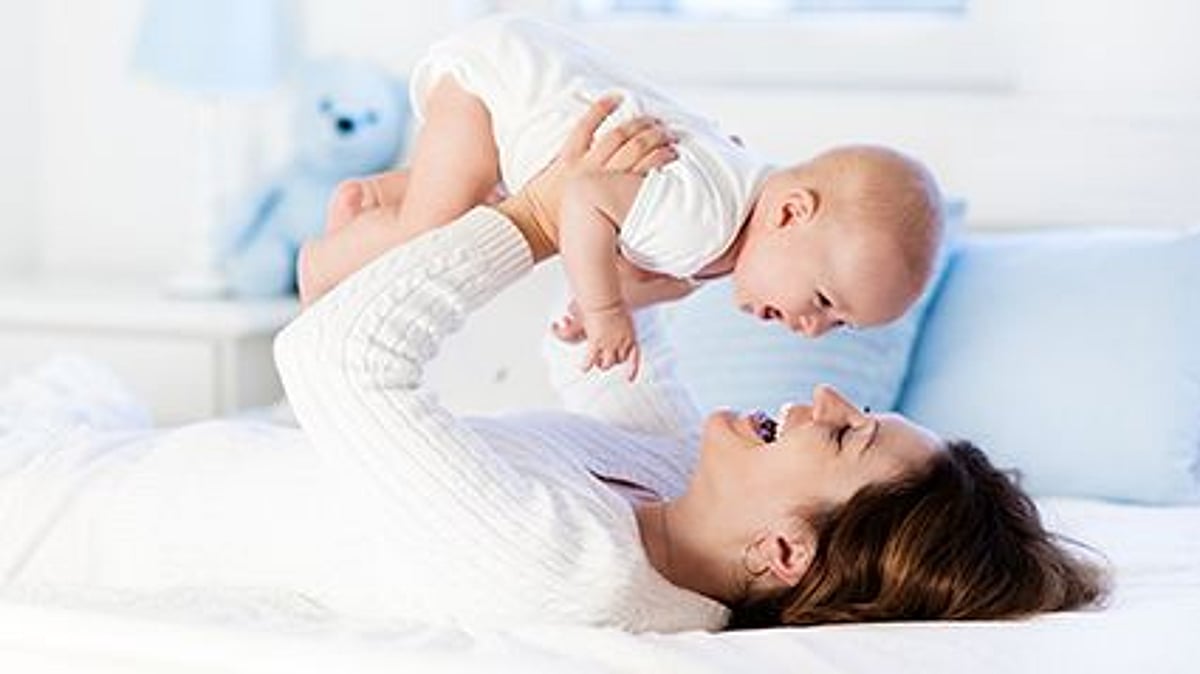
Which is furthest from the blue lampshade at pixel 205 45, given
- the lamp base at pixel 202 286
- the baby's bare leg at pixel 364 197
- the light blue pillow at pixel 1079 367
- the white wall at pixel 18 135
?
the baby's bare leg at pixel 364 197

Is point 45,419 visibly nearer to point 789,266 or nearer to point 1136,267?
point 789,266

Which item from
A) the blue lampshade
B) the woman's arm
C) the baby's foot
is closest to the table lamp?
the blue lampshade

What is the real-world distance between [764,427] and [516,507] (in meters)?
0.24

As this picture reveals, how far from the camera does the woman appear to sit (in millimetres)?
1569

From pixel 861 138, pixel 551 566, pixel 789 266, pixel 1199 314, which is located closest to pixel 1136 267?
pixel 1199 314

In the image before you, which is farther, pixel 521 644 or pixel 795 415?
pixel 795 415

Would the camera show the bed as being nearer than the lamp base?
Yes

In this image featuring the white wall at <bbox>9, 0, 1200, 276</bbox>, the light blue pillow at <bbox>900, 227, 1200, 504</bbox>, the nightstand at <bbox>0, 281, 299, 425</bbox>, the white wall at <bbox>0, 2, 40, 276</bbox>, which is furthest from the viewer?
the white wall at <bbox>0, 2, 40, 276</bbox>

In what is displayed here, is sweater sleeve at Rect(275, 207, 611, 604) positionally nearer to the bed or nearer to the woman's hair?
the bed

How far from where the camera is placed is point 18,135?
3.69 meters

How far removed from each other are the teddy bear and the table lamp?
0.04 meters

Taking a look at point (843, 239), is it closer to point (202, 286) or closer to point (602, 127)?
point (602, 127)

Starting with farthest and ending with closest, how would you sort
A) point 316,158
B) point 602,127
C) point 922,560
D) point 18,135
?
point 18,135
point 316,158
point 602,127
point 922,560

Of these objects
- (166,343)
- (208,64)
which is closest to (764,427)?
(166,343)
